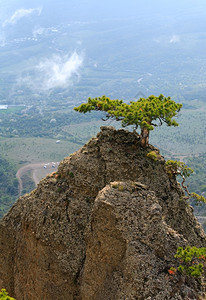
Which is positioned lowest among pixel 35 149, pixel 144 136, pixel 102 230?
pixel 35 149

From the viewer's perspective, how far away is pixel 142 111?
22719 millimetres

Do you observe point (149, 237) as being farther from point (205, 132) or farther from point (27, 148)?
point (205, 132)

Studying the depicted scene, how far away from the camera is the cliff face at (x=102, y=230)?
59.0 ft

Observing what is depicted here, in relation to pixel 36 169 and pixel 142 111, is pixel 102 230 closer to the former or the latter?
pixel 142 111

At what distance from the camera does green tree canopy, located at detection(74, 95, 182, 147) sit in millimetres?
22269

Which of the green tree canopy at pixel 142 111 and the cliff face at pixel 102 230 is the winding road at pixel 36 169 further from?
the cliff face at pixel 102 230

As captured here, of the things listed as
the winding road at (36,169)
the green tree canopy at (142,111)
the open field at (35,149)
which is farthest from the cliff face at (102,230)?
the open field at (35,149)

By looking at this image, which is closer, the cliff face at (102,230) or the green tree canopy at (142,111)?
the cliff face at (102,230)

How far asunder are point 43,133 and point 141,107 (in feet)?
561

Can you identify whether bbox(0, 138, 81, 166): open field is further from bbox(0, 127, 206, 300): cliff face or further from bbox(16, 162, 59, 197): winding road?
bbox(0, 127, 206, 300): cliff face

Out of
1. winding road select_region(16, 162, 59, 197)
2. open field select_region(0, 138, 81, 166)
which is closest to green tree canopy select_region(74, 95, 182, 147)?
winding road select_region(16, 162, 59, 197)

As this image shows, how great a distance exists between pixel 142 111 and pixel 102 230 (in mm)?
7380

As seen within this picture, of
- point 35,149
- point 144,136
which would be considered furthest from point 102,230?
point 35,149

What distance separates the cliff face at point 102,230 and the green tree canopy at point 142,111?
3.72ft
